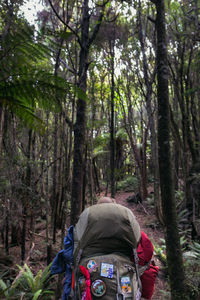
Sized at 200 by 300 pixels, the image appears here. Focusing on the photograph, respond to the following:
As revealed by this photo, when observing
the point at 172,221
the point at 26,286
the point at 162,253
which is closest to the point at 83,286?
the point at 172,221

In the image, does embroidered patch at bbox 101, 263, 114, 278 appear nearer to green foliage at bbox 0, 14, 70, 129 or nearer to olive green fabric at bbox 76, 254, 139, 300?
olive green fabric at bbox 76, 254, 139, 300

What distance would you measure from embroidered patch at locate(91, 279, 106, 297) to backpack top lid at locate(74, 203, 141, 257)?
0.24 metres

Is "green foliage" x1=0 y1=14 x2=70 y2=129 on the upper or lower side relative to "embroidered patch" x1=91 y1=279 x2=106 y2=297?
upper

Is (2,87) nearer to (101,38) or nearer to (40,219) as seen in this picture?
(101,38)

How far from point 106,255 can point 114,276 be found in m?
0.19

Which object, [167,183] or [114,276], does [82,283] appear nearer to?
[114,276]

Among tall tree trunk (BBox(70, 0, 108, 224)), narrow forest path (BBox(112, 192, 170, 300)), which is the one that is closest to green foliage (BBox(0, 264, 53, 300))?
tall tree trunk (BBox(70, 0, 108, 224))

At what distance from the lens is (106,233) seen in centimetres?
209

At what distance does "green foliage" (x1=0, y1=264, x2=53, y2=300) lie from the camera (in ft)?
15.1

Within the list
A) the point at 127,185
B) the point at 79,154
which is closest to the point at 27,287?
the point at 79,154

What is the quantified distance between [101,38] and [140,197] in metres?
7.33

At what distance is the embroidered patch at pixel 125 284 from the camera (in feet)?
6.57

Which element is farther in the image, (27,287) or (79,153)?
(27,287)

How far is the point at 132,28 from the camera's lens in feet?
30.6
